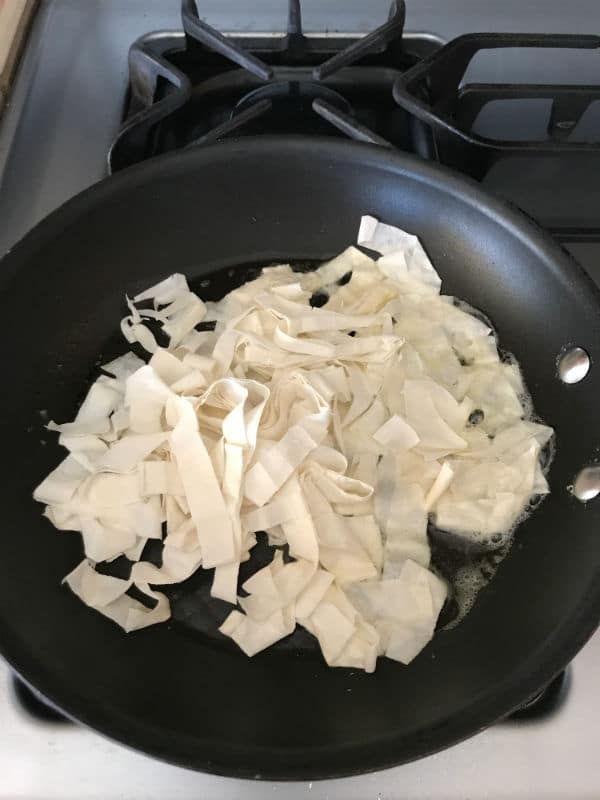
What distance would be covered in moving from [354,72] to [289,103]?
0.37 feet

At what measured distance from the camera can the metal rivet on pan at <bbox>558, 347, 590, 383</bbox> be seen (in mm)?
812

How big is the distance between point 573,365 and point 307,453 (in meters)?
0.30

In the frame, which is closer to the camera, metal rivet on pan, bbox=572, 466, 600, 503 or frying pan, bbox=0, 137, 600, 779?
frying pan, bbox=0, 137, 600, 779

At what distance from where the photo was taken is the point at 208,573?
30.8 inches

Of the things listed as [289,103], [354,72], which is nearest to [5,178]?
[289,103]

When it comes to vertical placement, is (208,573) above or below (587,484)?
below

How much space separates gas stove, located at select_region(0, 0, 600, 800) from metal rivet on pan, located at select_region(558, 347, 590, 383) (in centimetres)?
13

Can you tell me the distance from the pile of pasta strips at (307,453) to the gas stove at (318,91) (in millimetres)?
163

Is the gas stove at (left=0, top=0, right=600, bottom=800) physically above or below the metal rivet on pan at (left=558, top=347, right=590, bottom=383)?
above

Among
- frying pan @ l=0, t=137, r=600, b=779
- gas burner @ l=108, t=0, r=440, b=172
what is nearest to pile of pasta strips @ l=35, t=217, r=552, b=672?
frying pan @ l=0, t=137, r=600, b=779

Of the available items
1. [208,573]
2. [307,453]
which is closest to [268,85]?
[307,453]

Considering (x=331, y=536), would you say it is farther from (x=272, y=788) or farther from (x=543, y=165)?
(x=543, y=165)

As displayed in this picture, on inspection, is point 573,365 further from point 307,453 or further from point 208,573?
point 208,573

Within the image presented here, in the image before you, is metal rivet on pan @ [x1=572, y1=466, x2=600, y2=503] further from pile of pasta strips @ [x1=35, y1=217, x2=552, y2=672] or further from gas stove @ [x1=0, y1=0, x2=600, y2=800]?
gas stove @ [x1=0, y1=0, x2=600, y2=800]
